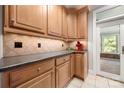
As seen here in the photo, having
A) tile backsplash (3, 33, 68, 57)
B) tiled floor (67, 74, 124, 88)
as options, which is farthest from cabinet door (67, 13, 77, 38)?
tiled floor (67, 74, 124, 88)

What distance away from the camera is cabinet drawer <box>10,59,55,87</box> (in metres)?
0.91

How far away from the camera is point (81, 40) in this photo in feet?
11.6

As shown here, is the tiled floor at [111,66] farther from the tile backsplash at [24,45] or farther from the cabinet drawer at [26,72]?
the cabinet drawer at [26,72]

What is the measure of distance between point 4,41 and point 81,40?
2589 millimetres

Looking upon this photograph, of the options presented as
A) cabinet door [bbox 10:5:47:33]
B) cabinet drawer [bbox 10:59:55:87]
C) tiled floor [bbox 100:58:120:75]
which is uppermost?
cabinet door [bbox 10:5:47:33]

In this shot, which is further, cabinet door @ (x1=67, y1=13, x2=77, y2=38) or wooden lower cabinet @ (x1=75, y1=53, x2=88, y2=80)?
cabinet door @ (x1=67, y1=13, x2=77, y2=38)

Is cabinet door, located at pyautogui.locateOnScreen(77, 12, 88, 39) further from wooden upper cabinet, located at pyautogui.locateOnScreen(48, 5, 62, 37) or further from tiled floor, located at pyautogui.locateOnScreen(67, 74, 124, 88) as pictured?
tiled floor, located at pyautogui.locateOnScreen(67, 74, 124, 88)

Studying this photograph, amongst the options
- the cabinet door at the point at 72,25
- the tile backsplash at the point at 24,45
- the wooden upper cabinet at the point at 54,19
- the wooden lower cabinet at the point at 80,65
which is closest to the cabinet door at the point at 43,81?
the tile backsplash at the point at 24,45

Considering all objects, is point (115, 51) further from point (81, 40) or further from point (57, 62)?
point (57, 62)

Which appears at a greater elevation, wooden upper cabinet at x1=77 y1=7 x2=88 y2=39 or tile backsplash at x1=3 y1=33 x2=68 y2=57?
wooden upper cabinet at x1=77 y1=7 x2=88 y2=39

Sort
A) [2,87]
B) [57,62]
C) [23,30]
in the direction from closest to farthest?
[2,87] → [23,30] → [57,62]

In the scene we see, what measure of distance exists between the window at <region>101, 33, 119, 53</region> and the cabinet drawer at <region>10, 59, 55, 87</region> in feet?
7.84

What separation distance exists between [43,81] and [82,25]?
2465mm

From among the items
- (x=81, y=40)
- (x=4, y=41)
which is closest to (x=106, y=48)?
(x=81, y=40)
